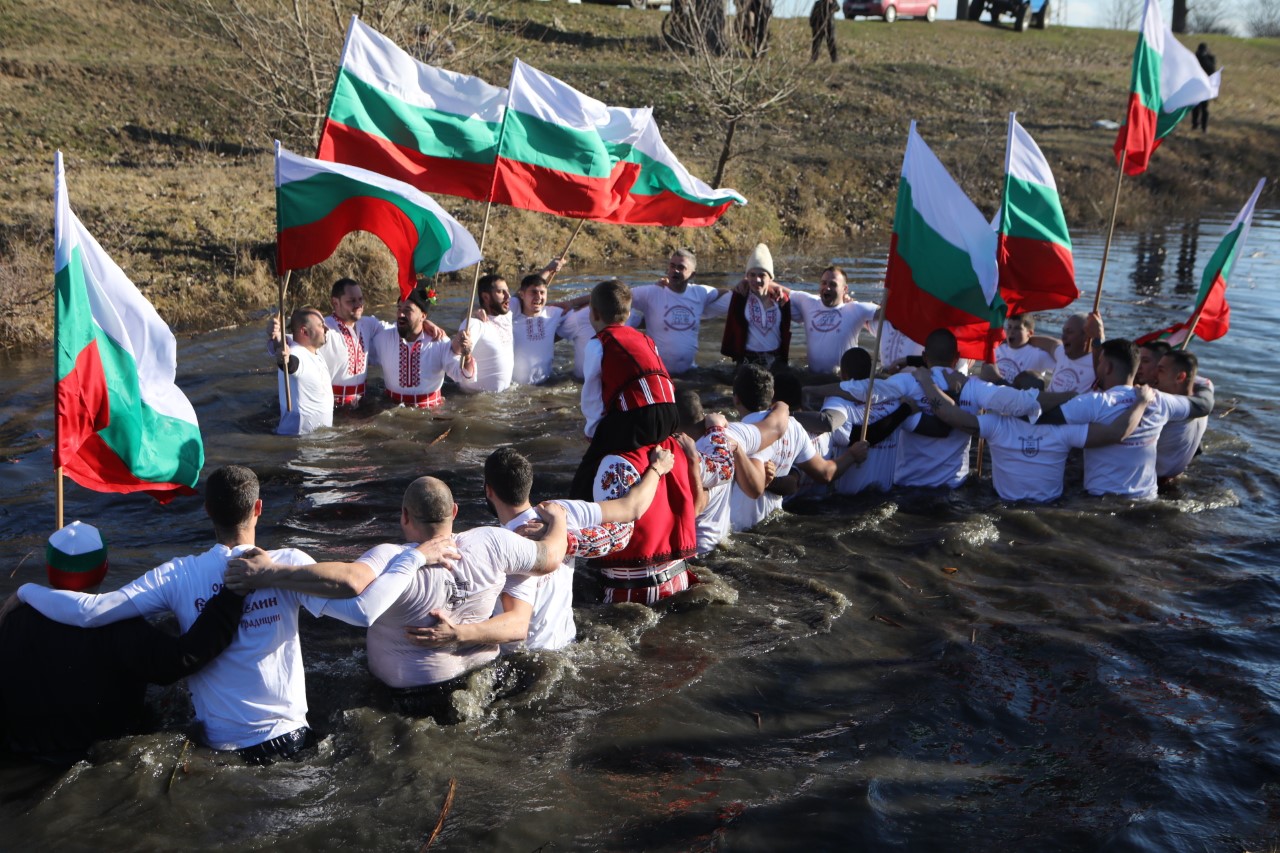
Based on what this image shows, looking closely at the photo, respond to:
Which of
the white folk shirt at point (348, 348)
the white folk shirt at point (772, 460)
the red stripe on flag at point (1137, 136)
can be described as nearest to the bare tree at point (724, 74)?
the red stripe on flag at point (1137, 136)

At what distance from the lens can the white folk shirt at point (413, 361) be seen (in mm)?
11766

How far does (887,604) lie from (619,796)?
3086 mm

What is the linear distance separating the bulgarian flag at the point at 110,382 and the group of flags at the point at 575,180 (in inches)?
123

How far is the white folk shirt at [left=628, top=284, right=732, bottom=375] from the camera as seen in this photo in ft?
43.7

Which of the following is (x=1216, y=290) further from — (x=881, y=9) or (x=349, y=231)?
(x=881, y=9)

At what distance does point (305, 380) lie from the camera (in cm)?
1087

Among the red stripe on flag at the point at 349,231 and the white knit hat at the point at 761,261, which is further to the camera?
the white knit hat at the point at 761,261

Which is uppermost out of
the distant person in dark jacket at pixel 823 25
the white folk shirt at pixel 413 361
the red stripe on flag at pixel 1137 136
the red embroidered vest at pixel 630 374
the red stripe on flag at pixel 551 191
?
the distant person in dark jacket at pixel 823 25

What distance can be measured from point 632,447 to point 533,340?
623 cm

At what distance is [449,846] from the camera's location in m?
5.15

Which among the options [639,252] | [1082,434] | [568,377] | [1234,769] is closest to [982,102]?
[639,252]

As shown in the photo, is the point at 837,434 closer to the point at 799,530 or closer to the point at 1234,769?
the point at 799,530

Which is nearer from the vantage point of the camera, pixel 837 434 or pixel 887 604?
pixel 887 604

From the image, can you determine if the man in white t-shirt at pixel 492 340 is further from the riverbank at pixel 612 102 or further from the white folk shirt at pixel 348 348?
the riverbank at pixel 612 102
